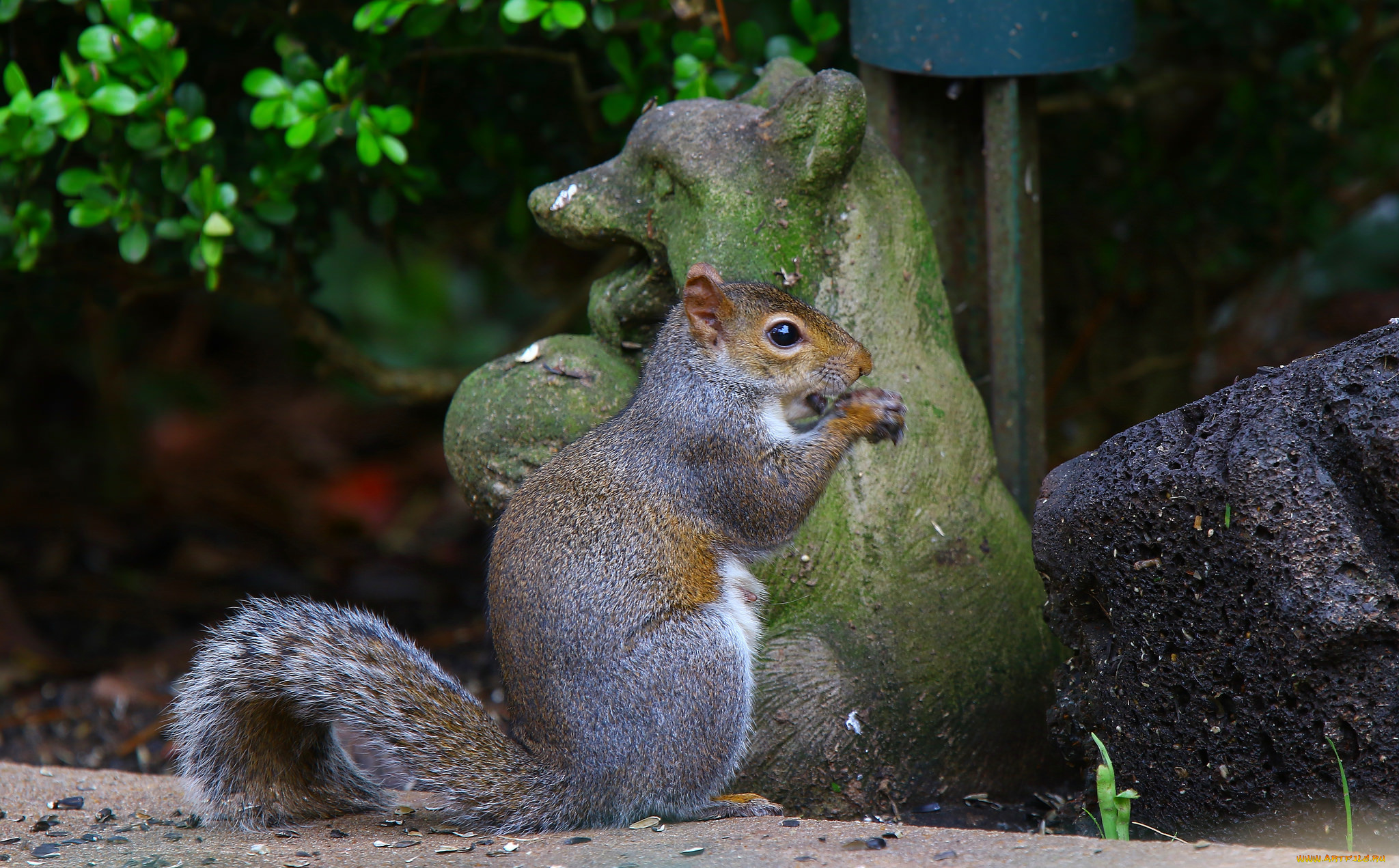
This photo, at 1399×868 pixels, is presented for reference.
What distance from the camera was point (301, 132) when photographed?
135 inches

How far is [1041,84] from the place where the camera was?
15.9ft

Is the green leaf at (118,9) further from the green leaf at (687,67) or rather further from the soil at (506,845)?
the soil at (506,845)

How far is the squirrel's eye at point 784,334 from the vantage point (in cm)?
303

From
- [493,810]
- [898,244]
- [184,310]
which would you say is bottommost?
[493,810]

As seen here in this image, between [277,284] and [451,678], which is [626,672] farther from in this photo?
[277,284]

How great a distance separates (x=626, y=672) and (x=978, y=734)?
3.08 feet

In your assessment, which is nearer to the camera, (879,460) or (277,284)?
(879,460)

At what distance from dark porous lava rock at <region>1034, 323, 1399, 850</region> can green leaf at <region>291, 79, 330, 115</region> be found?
219cm

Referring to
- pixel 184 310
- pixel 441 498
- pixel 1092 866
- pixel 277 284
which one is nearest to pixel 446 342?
pixel 441 498

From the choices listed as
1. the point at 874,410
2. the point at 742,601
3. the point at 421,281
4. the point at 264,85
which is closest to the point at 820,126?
the point at 874,410

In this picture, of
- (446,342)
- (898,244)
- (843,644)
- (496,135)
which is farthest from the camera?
(446,342)

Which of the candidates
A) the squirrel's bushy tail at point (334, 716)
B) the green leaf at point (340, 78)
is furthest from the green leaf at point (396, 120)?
the squirrel's bushy tail at point (334, 716)

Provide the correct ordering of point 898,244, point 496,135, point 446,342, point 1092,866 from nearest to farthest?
1. point 1092,866
2. point 898,244
3. point 496,135
4. point 446,342

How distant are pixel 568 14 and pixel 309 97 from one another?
74 centimetres
